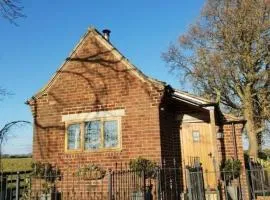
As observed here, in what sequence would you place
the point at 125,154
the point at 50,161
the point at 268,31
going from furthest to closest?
the point at 268,31, the point at 50,161, the point at 125,154

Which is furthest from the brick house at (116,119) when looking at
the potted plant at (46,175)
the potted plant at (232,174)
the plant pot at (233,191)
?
the plant pot at (233,191)

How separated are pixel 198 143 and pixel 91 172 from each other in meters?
4.60

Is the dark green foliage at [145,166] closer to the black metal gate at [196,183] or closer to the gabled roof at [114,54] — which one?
the black metal gate at [196,183]

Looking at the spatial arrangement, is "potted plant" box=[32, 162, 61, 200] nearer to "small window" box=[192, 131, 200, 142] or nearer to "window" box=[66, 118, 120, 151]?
"window" box=[66, 118, 120, 151]

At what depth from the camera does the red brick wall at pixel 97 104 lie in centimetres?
1266

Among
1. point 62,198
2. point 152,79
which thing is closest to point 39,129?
point 62,198

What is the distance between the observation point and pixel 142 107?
12.9m

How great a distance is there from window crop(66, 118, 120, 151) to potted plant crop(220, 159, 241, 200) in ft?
14.3

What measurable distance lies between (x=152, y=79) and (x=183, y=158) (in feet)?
12.3

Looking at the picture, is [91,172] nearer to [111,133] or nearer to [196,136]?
[111,133]

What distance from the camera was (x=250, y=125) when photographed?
24.0 meters

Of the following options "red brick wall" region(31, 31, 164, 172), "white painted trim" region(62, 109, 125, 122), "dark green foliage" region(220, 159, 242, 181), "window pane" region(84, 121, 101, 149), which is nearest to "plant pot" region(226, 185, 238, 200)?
"dark green foliage" region(220, 159, 242, 181)

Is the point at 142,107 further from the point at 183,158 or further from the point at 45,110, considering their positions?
the point at 45,110

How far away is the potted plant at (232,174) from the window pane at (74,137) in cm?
594
